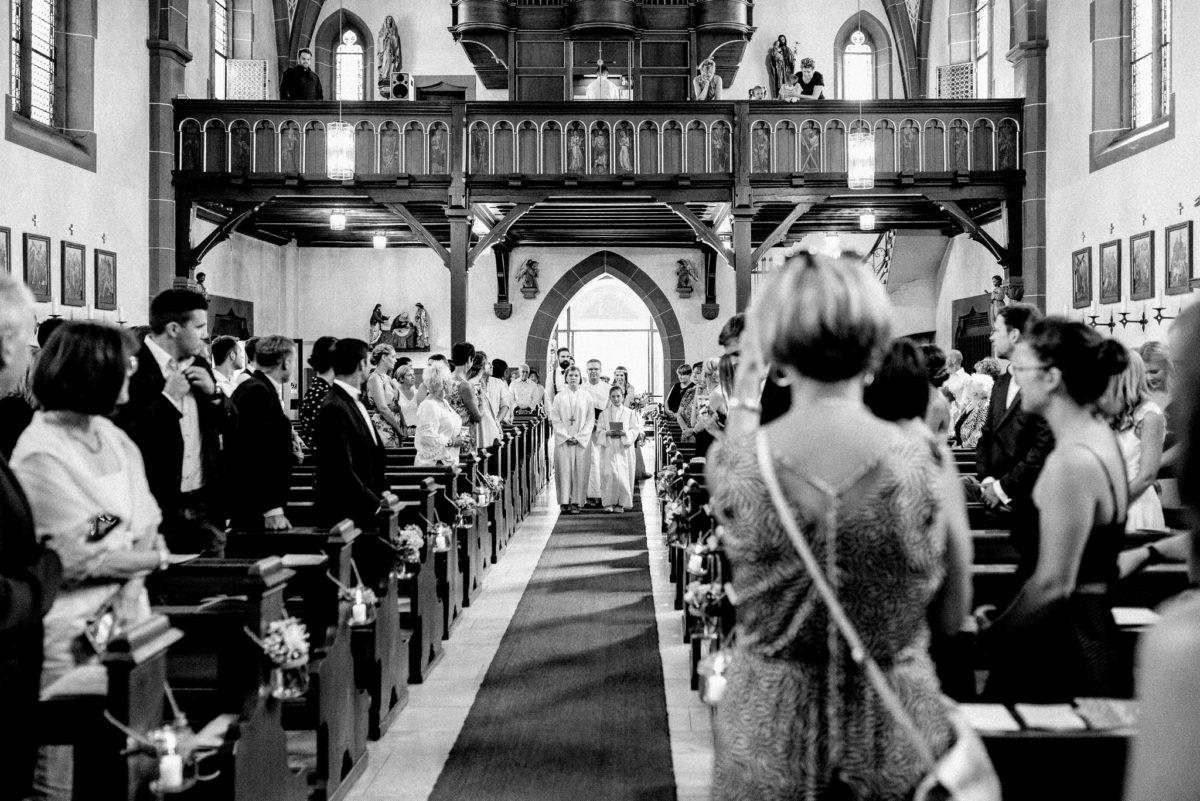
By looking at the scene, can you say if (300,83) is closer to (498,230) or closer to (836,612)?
(498,230)

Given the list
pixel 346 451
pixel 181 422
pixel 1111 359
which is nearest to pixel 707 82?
pixel 346 451

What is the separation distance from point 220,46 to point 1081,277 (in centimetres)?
1301

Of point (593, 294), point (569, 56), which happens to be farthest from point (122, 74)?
point (593, 294)

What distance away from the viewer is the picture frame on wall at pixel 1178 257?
10250 mm

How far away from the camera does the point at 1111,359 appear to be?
2939 mm

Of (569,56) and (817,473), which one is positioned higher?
(569,56)

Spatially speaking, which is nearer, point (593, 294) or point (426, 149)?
point (426, 149)

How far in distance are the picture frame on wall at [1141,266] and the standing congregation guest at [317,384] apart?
824 cm

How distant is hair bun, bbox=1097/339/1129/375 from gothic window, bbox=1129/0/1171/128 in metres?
9.55

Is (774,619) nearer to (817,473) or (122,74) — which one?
(817,473)

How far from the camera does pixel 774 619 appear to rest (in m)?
1.84

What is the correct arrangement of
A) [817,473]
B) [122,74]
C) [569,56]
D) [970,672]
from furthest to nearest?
[569,56], [122,74], [970,672], [817,473]

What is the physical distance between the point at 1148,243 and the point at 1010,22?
5045 mm

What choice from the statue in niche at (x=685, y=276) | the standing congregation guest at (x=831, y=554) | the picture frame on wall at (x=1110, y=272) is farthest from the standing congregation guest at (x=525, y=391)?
the standing congregation guest at (x=831, y=554)
